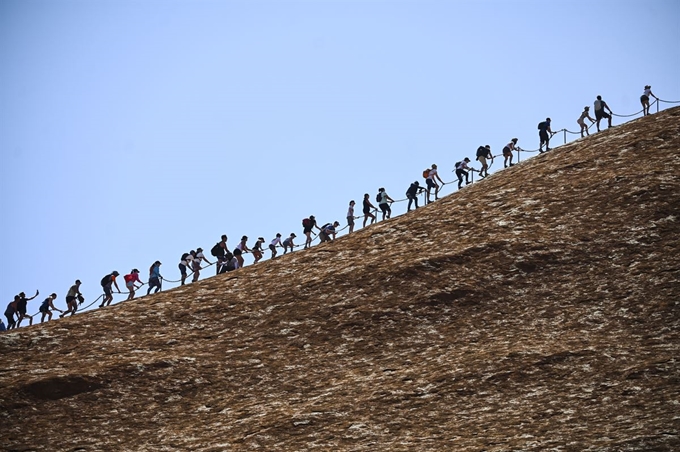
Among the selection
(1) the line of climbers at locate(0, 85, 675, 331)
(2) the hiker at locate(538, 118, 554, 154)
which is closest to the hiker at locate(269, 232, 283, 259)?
(1) the line of climbers at locate(0, 85, 675, 331)

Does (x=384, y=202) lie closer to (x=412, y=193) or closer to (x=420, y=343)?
(x=412, y=193)

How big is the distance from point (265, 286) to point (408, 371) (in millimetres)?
10114

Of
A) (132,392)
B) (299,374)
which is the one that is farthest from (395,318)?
(132,392)

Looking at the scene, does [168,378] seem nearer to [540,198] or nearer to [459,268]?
[459,268]

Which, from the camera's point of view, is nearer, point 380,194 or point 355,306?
point 355,306

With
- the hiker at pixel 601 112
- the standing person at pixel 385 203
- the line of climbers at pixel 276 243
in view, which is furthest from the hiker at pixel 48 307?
the hiker at pixel 601 112

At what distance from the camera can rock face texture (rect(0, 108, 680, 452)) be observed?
91.6 ft

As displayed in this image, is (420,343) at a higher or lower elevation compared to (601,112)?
lower

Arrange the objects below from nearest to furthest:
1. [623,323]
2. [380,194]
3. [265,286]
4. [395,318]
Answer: [623,323]
[395,318]
[265,286]
[380,194]

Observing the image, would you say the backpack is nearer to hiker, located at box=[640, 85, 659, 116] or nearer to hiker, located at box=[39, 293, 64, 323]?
hiker, located at box=[39, 293, 64, 323]

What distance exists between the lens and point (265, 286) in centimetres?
3959

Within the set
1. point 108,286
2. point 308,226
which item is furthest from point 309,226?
point 108,286

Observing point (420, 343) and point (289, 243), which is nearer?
point (420, 343)

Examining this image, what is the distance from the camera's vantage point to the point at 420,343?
33.3 meters
